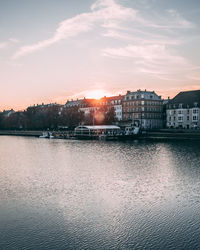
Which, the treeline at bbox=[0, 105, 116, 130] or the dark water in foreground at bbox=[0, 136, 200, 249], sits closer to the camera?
the dark water in foreground at bbox=[0, 136, 200, 249]

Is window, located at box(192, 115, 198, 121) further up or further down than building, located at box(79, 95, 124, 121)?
further down

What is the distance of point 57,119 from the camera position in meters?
144

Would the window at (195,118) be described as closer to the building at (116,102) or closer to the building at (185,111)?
the building at (185,111)

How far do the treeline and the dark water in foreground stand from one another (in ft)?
293

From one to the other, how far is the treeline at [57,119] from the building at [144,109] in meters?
10.4

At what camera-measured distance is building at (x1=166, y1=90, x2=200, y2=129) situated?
109188 mm

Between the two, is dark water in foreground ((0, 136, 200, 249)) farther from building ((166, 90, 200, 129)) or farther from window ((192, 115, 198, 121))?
building ((166, 90, 200, 129))

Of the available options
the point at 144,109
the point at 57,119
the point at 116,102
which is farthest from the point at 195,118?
the point at 57,119

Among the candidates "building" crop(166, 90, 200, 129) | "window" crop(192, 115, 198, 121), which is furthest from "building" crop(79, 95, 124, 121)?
"window" crop(192, 115, 198, 121)

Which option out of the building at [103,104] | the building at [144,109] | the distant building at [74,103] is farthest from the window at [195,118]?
the distant building at [74,103]

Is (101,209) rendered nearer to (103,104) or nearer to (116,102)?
(116,102)

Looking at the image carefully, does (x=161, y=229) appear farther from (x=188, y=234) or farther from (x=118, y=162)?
(x=118, y=162)

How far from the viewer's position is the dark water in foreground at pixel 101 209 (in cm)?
1526

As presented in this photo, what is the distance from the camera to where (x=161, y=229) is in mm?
16562
